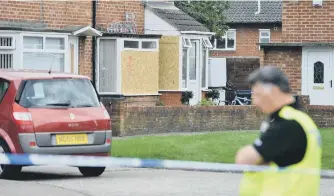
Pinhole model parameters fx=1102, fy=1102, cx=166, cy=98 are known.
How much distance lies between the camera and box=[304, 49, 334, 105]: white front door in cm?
3131

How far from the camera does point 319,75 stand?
31516mm

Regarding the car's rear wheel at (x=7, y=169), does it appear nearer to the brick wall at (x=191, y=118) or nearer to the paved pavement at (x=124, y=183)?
the paved pavement at (x=124, y=183)

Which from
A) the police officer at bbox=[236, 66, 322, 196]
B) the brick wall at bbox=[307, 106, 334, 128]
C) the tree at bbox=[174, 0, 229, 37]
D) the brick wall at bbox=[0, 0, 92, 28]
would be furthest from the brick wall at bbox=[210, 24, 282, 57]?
the police officer at bbox=[236, 66, 322, 196]

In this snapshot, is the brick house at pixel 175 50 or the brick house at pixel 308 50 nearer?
the brick house at pixel 308 50

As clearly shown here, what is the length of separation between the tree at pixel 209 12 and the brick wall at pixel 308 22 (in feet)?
60.5

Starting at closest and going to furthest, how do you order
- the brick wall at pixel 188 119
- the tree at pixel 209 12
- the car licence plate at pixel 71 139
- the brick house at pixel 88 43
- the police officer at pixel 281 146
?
the police officer at pixel 281 146, the car licence plate at pixel 71 139, the brick wall at pixel 188 119, the brick house at pixel 88 43, the tree at pixel 209 12

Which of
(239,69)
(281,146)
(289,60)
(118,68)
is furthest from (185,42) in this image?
(281,146)

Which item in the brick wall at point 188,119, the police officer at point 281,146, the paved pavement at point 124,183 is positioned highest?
the police officer at point 281,146

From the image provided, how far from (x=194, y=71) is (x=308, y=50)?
6.53 metres

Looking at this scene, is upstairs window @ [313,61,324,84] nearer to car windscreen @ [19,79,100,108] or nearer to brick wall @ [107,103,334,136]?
brick wall @ [107,103,334,136]

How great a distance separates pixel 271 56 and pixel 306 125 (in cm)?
2508

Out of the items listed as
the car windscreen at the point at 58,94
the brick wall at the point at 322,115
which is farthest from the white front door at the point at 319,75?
the car windscreen at the point at 58,94

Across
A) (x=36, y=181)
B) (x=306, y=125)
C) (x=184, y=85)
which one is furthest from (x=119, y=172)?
(x=184, y=85)

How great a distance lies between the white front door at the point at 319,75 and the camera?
31.3 m
